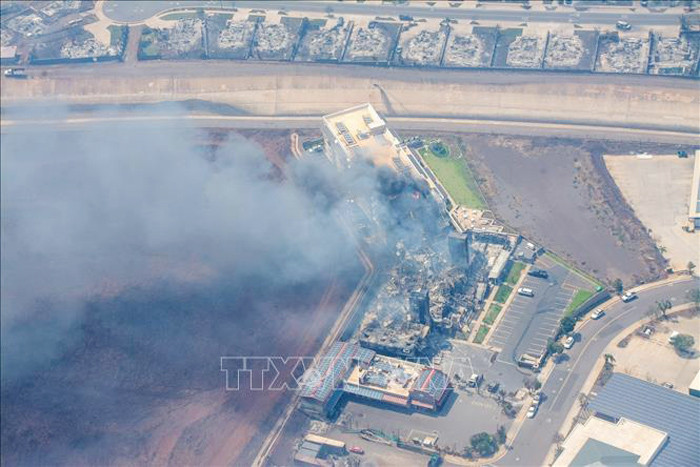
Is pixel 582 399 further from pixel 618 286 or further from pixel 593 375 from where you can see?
pixel 618 286

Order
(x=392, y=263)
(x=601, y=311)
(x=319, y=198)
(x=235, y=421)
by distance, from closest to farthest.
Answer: (x=235, y=421), (x=601, y=311), (x=392, y=263), (x=319, y=198)

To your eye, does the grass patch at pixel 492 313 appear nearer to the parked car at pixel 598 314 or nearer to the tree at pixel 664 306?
the parked car at pixel 598 314

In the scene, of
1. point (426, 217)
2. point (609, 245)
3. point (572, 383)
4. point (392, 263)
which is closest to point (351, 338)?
point (392, 263)

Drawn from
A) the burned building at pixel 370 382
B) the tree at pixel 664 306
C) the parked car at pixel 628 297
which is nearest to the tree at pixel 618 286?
the parked car at pixel 628 297

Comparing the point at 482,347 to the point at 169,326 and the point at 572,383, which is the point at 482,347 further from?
the point at 169,326

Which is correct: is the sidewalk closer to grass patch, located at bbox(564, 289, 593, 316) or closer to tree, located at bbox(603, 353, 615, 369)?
tree, located at bbox(603, 353, 615, 369)

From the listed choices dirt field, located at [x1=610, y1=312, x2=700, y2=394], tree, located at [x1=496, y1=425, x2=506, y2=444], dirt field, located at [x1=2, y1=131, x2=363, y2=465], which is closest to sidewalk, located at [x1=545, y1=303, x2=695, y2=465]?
dirt field, located at [x1=610, y1=312, x2=700, y2=394]
